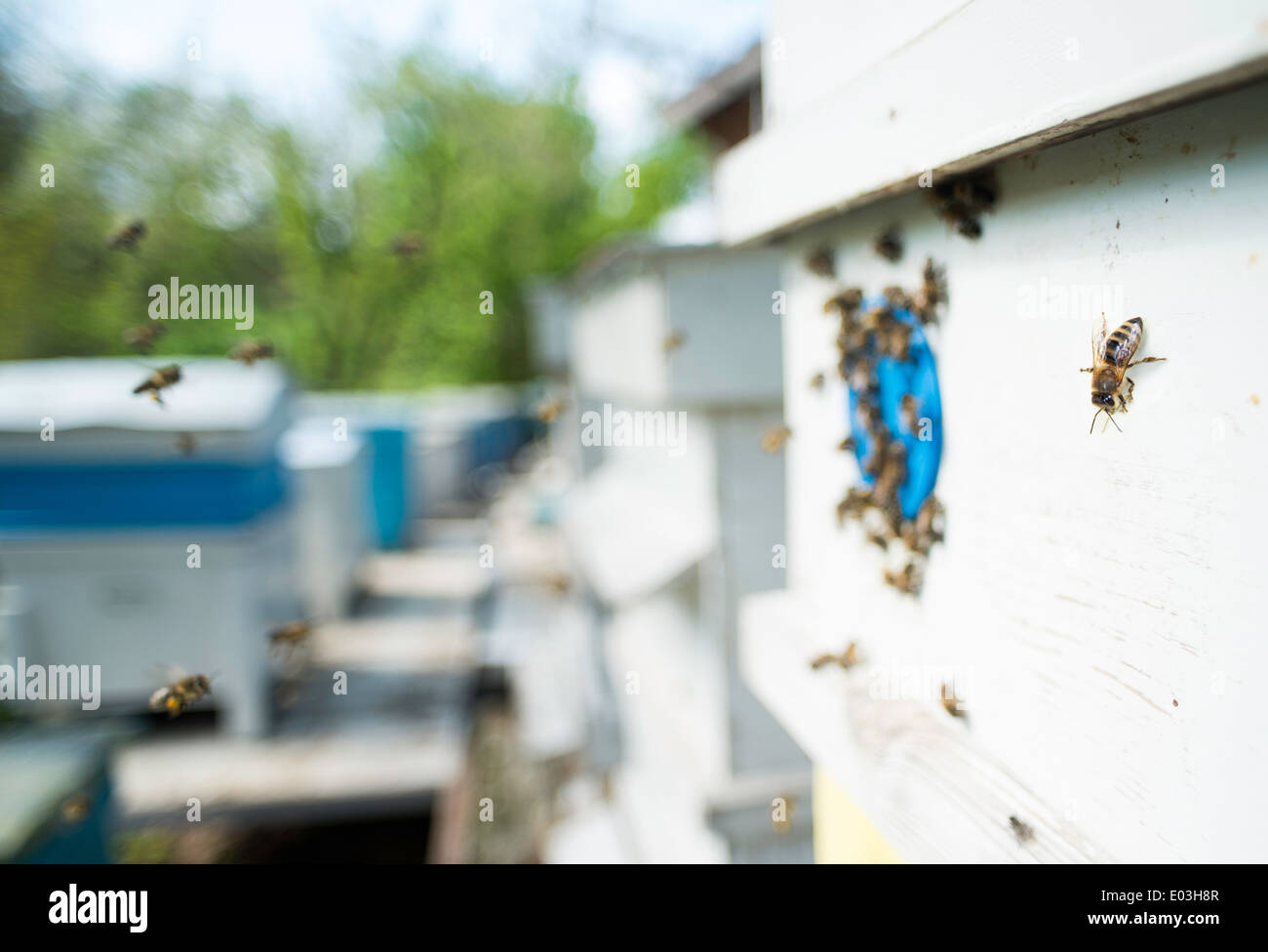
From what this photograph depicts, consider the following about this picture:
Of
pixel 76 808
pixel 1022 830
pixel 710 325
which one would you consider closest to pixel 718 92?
pixel 710 325

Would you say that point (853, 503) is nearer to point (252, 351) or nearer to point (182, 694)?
point (182, 694)

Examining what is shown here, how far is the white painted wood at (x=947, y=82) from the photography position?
0.60 meters

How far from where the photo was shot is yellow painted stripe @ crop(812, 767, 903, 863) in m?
1.48

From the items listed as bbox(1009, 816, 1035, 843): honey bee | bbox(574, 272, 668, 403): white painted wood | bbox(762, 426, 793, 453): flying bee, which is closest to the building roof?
bbox(574, 272, 668, 403): white painted wood

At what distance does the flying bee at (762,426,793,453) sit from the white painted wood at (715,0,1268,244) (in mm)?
487

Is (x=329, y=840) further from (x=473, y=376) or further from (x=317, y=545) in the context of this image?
(x=473, y=376)

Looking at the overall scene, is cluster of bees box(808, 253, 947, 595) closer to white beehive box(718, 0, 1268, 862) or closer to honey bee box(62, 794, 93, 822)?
white beehive box(718, 0, 1268, 862)

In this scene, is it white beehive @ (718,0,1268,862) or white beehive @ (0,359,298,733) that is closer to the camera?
white beehive @ (718,0,1268,862)

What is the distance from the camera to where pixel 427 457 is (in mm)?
12945

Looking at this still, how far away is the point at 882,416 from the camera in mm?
1308

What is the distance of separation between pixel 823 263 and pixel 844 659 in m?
0.67

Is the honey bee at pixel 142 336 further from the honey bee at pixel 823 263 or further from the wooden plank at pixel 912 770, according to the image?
the wooden plank at pixel 912 770
